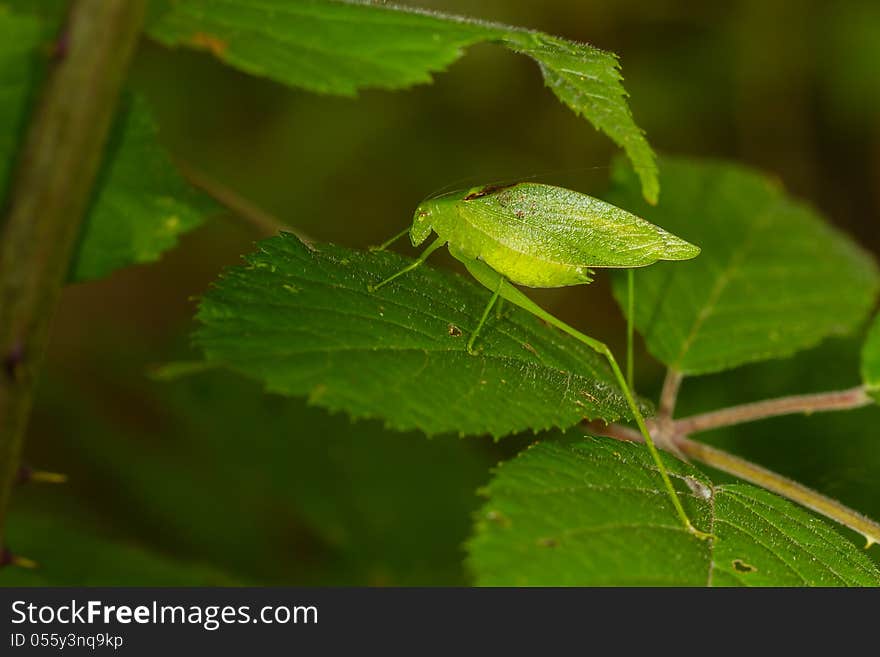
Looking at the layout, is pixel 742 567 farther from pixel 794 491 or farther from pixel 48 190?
pixel 48 190

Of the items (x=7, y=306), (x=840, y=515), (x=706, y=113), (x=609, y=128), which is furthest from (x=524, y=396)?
(x=706, y=113)

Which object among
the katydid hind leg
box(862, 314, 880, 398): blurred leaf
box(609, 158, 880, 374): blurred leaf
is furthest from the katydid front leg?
box(862, 314, 880, 398): blurred leaf

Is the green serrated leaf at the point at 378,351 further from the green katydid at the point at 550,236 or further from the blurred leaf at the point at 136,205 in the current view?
the blurred leaf at the point at 136,205

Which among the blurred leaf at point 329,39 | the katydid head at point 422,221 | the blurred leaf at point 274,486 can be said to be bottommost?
the blurred leaf at point 274,486

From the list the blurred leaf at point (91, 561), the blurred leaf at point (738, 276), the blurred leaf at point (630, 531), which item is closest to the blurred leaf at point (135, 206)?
the blurred leaf at point (91, 561)

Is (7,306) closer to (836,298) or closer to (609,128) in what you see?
(609,128)

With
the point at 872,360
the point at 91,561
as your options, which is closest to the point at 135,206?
the point at 91,561

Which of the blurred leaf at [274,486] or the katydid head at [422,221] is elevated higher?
the katydid head at [422,221]
